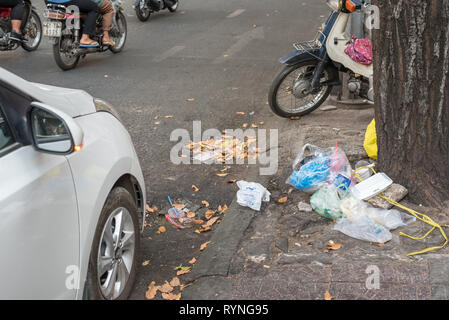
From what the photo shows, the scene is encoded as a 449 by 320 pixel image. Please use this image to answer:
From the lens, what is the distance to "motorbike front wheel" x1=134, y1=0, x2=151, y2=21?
37.3ft

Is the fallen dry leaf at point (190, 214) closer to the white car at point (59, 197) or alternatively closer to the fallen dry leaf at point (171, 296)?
the fallen dry leaf at point (171, 296)

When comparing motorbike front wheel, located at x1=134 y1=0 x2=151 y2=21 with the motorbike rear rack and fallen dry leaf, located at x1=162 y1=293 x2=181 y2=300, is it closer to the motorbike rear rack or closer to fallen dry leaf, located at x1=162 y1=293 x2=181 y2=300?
the motorbike rear rack

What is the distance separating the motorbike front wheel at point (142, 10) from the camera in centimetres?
1138

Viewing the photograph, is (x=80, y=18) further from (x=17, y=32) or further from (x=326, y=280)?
(x=326, y=280)

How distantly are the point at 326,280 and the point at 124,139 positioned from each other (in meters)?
1.51

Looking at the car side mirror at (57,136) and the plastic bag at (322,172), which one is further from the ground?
the car side mirror at (57,136)

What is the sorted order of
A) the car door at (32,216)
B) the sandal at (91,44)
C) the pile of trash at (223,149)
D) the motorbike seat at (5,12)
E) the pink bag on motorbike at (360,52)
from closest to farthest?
the car door at (32,216) → the pile of trash at (223,149) → the pink bag on motorbike at (360,52) → the sandal at (91,44) → the motorbike seat at (5,12)

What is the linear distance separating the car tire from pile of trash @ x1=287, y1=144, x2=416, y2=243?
142cm


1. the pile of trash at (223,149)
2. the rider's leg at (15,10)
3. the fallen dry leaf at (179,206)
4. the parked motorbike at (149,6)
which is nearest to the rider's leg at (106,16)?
Answer: the rider's leg at (15,10)

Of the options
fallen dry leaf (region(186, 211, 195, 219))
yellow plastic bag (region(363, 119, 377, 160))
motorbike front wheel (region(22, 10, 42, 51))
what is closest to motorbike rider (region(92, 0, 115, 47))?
motorbike front wheel (region(22, 10, 42, 51))

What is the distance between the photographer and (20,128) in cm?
252

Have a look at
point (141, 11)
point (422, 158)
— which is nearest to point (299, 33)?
point (141, 11)

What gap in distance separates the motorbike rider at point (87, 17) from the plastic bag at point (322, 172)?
5153 millimetres

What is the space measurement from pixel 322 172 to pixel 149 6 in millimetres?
8651
